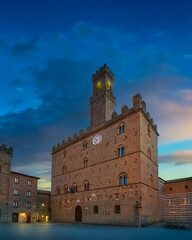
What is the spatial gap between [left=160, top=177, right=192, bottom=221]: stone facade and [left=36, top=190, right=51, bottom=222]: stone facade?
67.1ft

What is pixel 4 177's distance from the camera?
36.5 metres

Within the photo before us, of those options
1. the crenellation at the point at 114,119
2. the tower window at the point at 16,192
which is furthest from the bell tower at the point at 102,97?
the tower window at the point at 16,192

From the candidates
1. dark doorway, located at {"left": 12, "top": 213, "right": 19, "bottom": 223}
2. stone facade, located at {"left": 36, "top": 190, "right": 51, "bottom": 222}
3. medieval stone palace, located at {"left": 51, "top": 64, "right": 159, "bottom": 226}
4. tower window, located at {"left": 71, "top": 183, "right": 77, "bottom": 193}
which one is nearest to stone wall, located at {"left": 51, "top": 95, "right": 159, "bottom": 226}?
medieval stone palace, located at {"left": 51, "top": 64, "right": 159, "bottom": 226}

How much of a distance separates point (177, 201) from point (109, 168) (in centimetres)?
1028

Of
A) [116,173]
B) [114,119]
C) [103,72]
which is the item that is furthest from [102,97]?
[116,173]

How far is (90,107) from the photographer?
38.3 metres

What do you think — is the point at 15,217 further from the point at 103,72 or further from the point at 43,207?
the point at 103,72

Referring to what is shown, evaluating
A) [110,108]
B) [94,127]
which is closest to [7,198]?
[94,127]

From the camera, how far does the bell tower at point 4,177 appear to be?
3509 centimetres

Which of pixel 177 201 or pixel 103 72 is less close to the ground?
pixel 103 72

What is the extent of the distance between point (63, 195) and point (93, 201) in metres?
8.58

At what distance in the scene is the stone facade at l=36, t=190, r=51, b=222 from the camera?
133 ft

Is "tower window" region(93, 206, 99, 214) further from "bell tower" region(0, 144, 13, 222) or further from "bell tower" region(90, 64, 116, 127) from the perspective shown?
"bell tower" region(0, 144, 13, 222)

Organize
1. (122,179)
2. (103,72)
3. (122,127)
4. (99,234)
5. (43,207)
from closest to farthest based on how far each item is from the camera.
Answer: (99,234) < (122,179) < (122,127) < (103,72) < (43,207)
